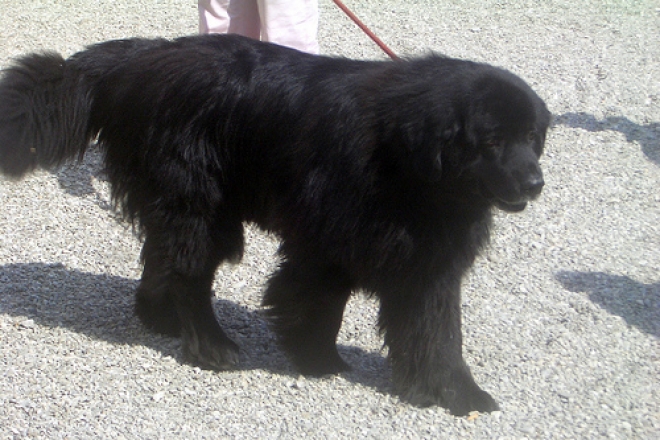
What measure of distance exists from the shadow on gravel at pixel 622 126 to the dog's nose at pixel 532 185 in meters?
3.70

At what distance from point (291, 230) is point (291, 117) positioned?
0.50m

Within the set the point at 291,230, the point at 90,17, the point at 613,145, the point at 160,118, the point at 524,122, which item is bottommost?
the point at 90,17

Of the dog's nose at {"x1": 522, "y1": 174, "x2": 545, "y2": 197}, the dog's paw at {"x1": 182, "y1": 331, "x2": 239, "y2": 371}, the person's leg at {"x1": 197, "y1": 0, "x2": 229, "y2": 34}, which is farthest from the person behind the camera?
the person's leg at {"x1": 197, "y1": 0, "x2": 229, "y2": 34}

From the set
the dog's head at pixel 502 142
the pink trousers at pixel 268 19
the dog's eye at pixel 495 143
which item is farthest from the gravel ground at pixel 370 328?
the pink trousers at pixel 268 19

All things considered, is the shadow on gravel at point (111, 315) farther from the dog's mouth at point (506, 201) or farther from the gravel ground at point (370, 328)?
the dog's mouth at point (506, 201)

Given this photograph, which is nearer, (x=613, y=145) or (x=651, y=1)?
(x=613, y=145)

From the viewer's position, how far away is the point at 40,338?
165 inches

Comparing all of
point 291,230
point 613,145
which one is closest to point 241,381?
point 291,230

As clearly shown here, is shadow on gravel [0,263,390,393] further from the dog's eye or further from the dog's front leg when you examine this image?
the dog's eye

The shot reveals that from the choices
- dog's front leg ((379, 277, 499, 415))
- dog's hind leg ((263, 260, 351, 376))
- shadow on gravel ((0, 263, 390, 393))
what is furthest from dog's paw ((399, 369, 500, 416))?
dog's hind leg ((263, 260, 351, 376))

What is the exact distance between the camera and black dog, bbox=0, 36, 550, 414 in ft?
11.1

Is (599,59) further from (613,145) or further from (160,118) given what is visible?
(160,118)

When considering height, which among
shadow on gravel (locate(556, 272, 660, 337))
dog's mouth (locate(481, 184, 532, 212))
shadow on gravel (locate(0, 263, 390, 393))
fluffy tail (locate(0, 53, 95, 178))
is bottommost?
shadow on gravel (locate(0, 263, 390, 393))

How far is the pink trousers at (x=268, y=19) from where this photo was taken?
5.02 metres
